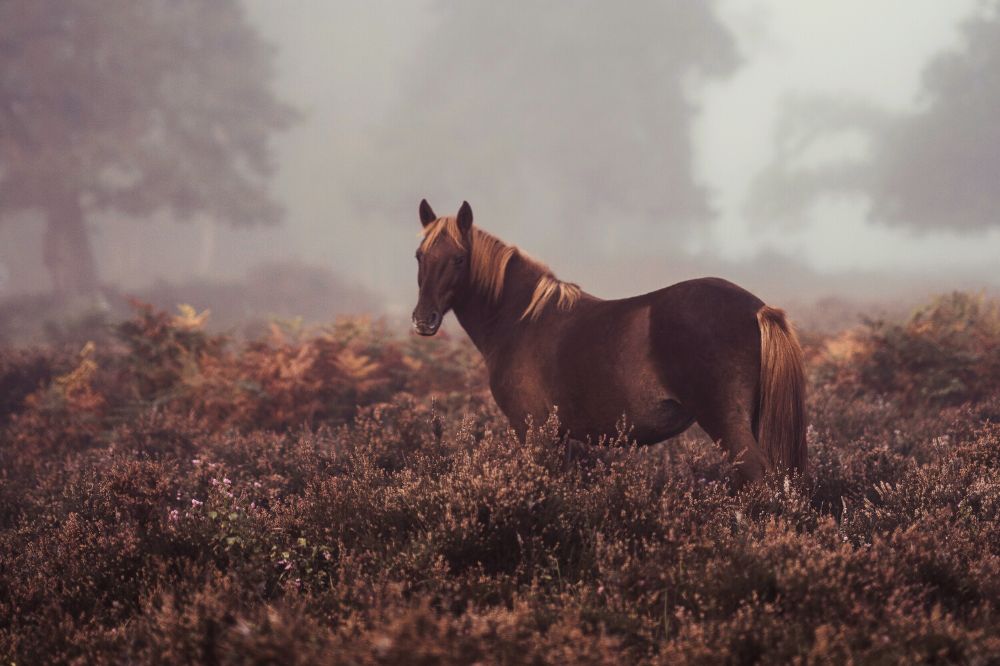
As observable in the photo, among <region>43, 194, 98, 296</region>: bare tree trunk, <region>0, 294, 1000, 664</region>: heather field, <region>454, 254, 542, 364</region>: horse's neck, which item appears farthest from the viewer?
<region>43, 194, 98, 296</region>: bare tree trunk

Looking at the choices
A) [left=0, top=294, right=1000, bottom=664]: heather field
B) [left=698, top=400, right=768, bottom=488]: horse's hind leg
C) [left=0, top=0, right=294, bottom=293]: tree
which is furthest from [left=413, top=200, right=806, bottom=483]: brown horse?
[left=0, top=0, right=294, bottom=293]: tree

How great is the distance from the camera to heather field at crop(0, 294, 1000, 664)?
1.96 meters

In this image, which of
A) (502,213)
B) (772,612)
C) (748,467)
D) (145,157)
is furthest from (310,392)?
(502,213)

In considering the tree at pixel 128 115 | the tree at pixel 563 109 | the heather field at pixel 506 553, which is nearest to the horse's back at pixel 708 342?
the heather field at pixel 506 553

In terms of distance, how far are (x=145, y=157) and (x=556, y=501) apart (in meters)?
25.9

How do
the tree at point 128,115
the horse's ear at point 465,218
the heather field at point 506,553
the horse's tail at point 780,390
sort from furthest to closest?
1. the tree at point 128,115
2. the horse's ear at point 465,218
3. the horse's tail at point 780,390
4. the heather field at point 506,553

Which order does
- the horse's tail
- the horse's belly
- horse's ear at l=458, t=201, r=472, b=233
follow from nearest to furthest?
the horse's tail < the horse's belly < horse's ear at l=458, t=201, r=472, b=233

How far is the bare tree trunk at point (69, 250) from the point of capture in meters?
23.2

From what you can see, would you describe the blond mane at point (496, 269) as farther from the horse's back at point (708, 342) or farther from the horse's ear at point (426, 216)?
the horse's back at point (708, 342)

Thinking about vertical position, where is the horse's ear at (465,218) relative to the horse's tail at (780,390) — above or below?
above

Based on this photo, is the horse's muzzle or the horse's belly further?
the horse's muzzle

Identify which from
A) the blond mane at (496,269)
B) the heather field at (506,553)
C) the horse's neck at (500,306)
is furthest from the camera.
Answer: the horse's neck at (500,306)

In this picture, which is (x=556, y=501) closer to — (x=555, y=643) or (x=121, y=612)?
(x=555, y=643)

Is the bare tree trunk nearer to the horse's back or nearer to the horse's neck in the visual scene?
the horse's neck
